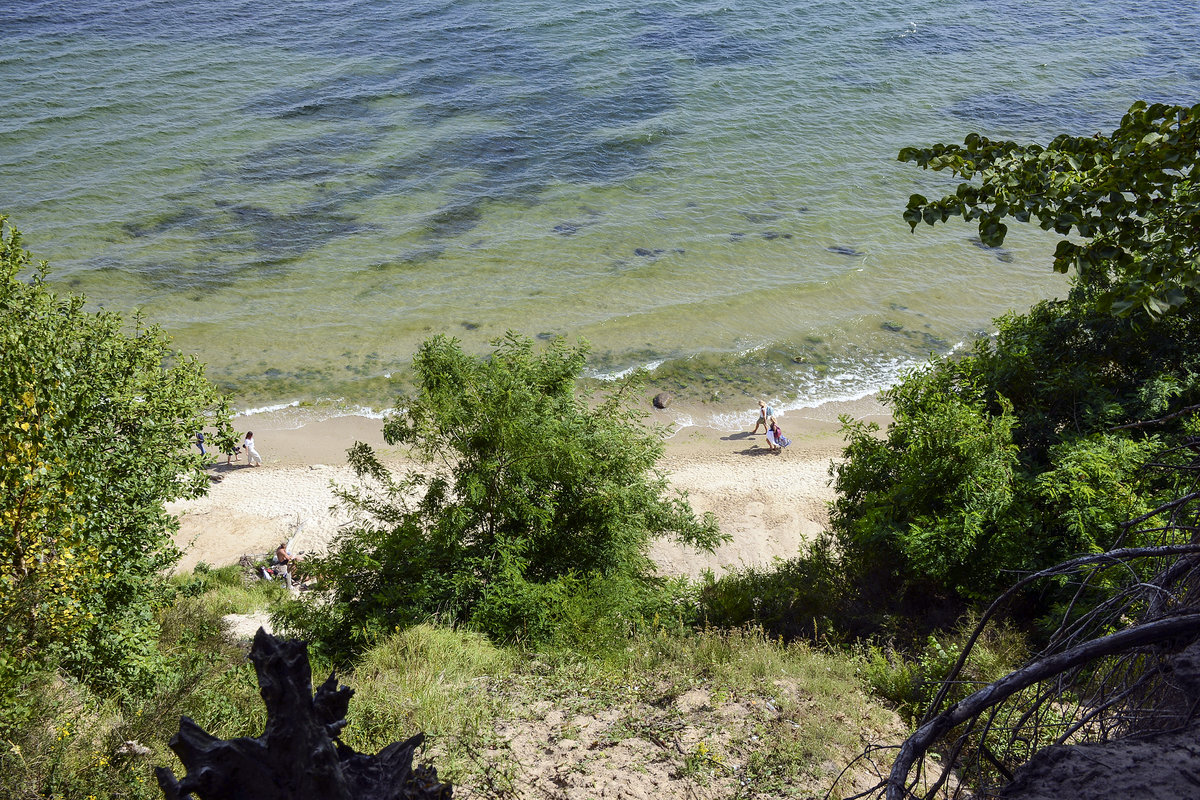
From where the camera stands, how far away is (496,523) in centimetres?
1077

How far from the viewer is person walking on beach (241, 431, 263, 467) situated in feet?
74.0

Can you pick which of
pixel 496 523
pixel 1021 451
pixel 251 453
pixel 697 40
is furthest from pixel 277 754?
pixel 697 40

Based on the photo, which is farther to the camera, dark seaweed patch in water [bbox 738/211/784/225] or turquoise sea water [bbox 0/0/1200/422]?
dark seaweed patch in water [bbox 738/211/784/225]

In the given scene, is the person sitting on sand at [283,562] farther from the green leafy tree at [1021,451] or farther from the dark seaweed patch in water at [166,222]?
the dark seaweed patch in water at [166,222]

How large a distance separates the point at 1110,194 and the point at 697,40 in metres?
52.2

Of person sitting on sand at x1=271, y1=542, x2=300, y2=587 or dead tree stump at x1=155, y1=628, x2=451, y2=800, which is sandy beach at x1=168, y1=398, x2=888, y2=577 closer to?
person sitting on sand at x1=271, y1=542, x2=300, y2=587

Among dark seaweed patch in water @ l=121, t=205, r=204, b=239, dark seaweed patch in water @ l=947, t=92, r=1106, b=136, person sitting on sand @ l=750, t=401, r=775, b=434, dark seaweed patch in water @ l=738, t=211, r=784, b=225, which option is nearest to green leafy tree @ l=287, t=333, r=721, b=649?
person sitting on sand @ l=750, t=401, r=775, b=434

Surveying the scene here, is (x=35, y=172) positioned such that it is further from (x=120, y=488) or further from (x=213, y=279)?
(x=120, y=488)

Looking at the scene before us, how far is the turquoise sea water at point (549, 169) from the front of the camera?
2812cm

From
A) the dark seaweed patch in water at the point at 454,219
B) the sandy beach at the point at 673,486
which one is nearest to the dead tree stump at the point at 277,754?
the sandy beach at the point at 673,486

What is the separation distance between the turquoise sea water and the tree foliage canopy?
2053 cm

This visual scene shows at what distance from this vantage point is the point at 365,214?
35.2 m

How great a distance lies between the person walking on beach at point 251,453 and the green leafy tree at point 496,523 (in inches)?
502

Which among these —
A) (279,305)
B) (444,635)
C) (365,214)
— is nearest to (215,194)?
(365,214)
